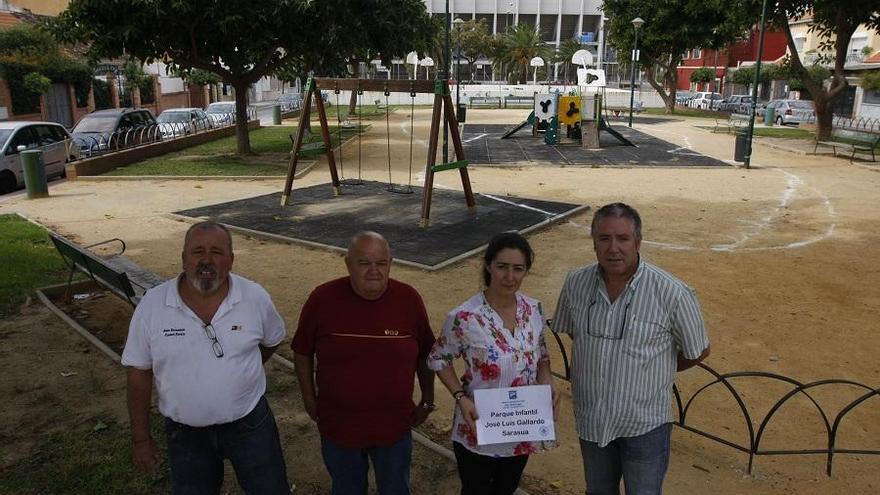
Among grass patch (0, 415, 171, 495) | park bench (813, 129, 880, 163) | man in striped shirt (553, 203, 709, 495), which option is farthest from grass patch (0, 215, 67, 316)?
park bench (813, 129, 880, 163)

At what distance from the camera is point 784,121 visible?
36.2 meters

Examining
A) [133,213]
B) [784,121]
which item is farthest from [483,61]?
[133,213]

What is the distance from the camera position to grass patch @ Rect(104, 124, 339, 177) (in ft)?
57.4

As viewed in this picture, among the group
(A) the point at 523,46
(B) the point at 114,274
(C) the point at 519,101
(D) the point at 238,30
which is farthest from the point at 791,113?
(A) the point at 523,46

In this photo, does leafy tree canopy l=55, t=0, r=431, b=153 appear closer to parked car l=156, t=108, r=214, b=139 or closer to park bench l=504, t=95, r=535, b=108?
parked car l=156, t=108, r=214, b=139

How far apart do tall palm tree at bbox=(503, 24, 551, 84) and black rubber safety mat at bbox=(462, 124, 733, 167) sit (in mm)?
49741

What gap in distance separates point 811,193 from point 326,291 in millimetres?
14802

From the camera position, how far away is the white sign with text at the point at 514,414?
9.73 ft

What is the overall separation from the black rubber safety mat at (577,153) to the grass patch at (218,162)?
5844 millimetres

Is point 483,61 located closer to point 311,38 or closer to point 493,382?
point 311,38

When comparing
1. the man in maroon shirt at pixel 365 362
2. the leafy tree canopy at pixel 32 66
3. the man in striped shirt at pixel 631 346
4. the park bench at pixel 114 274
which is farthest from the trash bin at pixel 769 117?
the man in maroon shirt at pixel 365 362

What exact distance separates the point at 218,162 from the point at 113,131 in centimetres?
389

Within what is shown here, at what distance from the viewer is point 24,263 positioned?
8969 mm

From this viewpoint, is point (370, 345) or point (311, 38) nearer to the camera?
point (370, 345)
